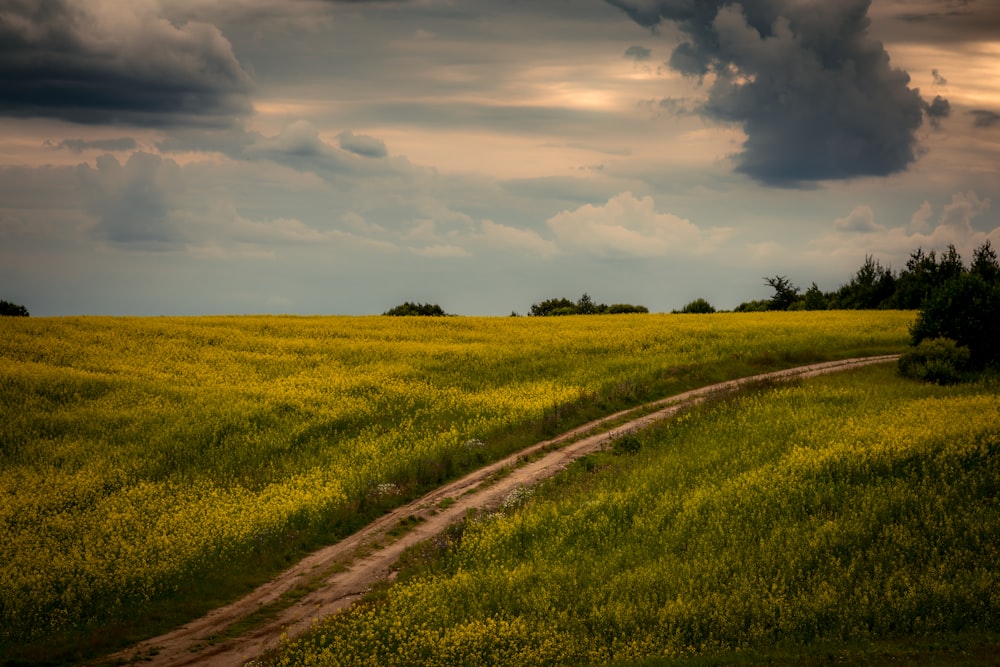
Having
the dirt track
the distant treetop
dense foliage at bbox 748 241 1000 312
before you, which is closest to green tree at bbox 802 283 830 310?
dense foliage at bbox 748 241 1000 312

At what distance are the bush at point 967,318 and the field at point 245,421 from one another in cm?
746

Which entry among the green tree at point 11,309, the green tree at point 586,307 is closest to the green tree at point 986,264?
the green tree at point 586,307

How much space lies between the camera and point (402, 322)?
63.8 meters

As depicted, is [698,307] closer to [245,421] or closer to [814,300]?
[814,300]

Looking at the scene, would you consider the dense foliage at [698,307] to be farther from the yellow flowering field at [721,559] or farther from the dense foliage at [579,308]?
the yellow flowering field at [721,559]

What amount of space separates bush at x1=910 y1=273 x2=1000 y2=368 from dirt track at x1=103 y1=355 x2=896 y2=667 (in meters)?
18.8

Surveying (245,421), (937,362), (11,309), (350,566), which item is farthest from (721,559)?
(11,309)

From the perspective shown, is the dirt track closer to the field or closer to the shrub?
the field

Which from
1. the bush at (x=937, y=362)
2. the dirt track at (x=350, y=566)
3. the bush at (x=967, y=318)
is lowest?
the dirt track at (x=350, y=566)

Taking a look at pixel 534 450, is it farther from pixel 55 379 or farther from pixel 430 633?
pixel 55 379

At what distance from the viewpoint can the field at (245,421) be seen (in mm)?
22859

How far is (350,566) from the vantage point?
23125mm

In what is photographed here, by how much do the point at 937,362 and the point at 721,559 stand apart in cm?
2533

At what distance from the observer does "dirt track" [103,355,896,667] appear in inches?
742
